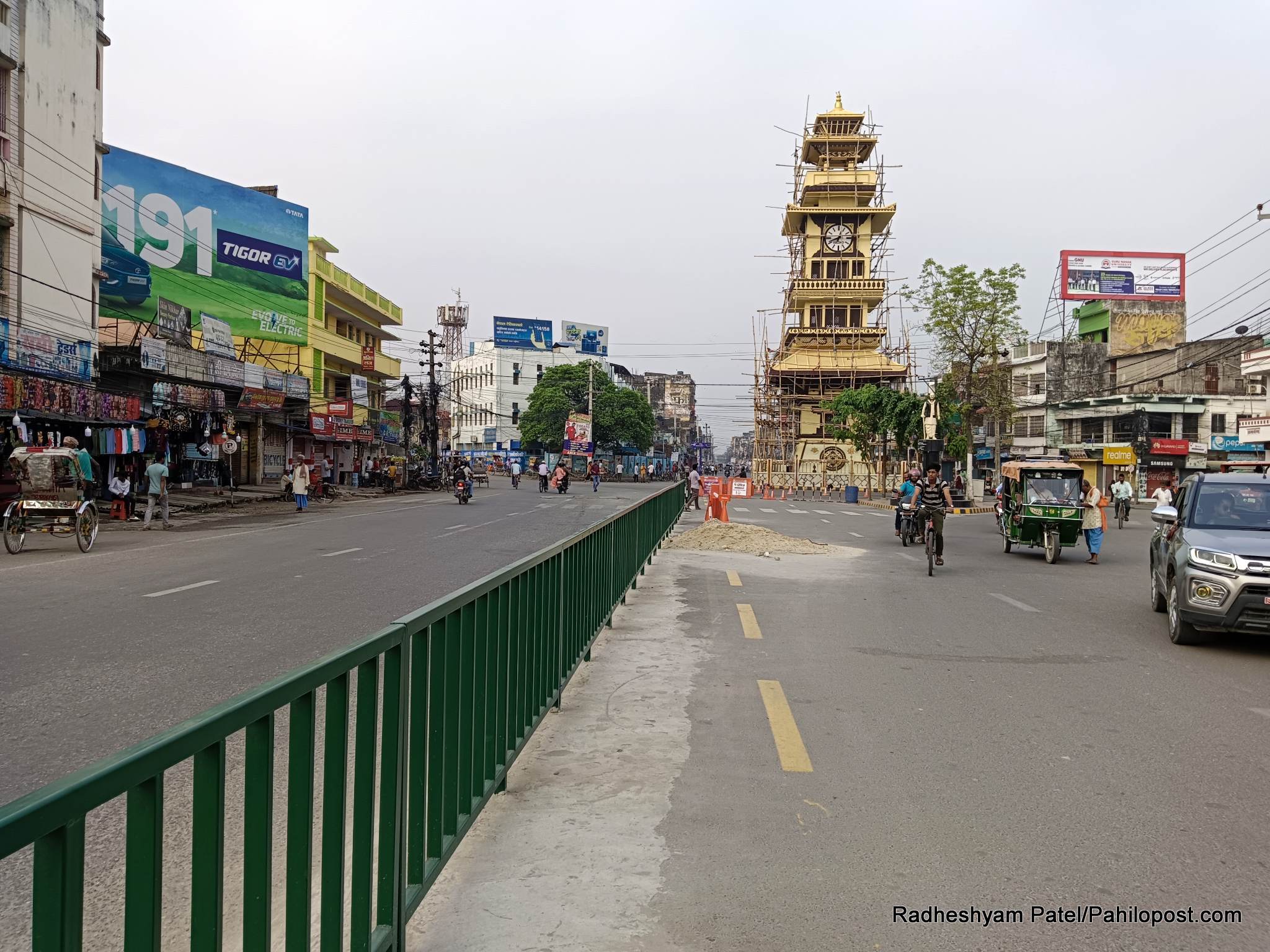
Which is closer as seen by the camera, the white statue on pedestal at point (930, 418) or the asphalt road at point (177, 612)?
the asphalt road at point (177, 612)

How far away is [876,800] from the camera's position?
4.78 m

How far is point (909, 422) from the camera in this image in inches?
1935

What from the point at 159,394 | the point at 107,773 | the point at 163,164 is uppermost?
the point at 163,164

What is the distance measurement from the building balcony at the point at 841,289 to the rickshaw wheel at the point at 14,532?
66.1 metres

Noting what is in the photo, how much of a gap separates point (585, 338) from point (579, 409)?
2299 centimetres

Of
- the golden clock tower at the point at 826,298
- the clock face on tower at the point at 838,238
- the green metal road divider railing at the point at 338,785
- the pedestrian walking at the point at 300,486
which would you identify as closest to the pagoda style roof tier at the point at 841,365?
Result: the golden clock tower at the point at 826,298

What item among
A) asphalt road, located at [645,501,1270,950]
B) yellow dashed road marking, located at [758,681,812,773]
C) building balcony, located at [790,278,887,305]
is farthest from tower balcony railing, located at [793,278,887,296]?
yellow dashed road marking, located at [758,681,812,773]

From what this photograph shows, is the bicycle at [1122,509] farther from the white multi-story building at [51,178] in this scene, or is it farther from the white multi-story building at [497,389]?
the white multi-story building at [497,389]

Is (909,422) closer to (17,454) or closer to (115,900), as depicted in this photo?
(17,454)

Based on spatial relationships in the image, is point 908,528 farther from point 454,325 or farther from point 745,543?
point 454,325

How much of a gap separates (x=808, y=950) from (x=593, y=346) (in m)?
108

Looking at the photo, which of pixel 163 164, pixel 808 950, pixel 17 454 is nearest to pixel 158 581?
pixel 17 454

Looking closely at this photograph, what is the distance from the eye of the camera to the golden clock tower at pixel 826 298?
75.7 metres

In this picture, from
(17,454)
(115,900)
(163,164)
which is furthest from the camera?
(163,164)
